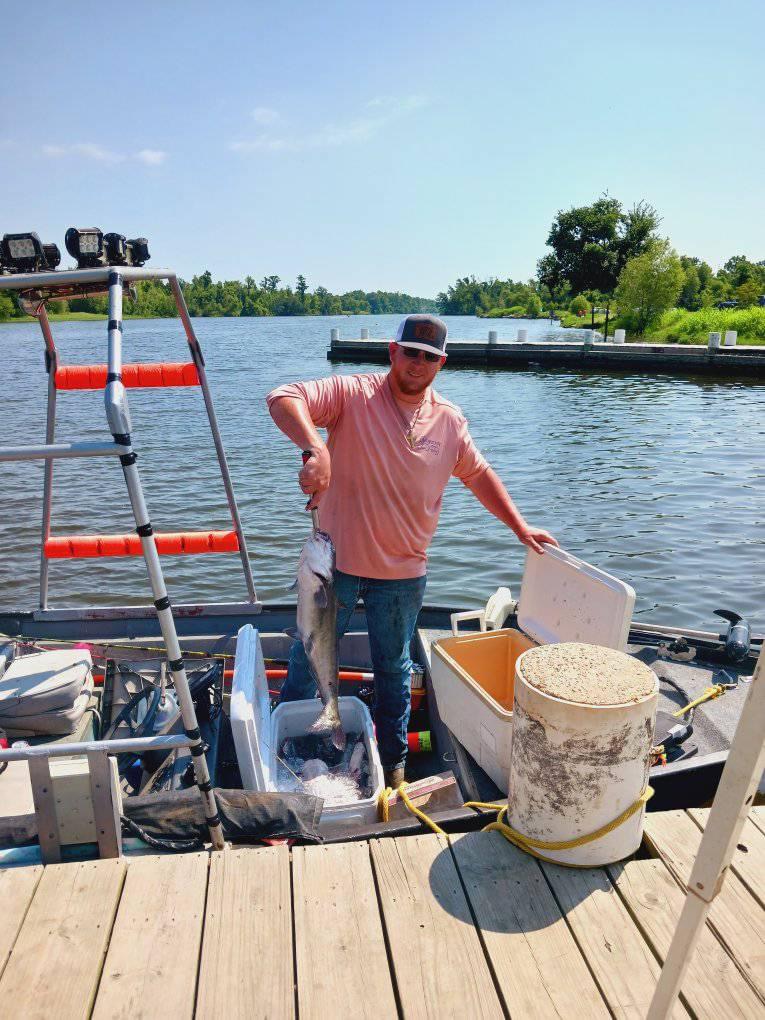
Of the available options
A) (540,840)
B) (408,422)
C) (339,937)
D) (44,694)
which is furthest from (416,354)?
(44,694)

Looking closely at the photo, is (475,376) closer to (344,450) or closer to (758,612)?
(758,612)

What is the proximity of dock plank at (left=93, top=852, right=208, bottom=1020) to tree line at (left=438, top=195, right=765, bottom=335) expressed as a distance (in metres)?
47.5

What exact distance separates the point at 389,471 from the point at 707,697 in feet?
7.63

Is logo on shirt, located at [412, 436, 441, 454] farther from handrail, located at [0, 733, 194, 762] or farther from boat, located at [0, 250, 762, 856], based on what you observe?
handrail, located at [0, 733, 194, 762]

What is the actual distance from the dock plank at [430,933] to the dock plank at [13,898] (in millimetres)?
1167

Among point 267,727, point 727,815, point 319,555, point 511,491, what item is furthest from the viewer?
point 511,491

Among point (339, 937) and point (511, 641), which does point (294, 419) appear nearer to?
point (511, 641)

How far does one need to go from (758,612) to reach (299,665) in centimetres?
709

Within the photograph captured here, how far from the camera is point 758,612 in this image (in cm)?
887

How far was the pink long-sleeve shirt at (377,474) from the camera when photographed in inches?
140

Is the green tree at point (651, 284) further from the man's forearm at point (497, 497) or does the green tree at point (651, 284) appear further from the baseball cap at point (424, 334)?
the baseball cap at point (424, 334)

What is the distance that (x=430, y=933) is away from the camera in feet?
7.53

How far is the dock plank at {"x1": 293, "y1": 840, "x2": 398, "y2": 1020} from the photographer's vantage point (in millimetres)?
2068

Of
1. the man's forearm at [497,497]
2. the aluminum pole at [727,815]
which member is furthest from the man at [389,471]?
the aluminum pole at [727,815]
